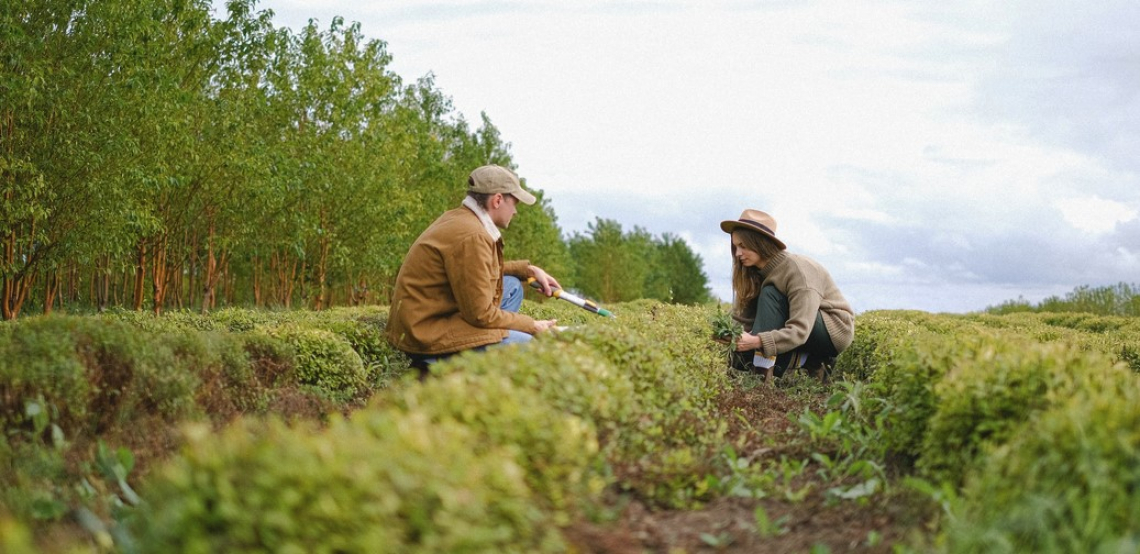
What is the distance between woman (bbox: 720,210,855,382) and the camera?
759 cm

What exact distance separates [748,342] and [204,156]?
15294 mm

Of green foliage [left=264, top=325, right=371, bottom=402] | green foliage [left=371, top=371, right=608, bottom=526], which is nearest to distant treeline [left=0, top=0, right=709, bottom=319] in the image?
green foliage [left=264, top=325, right=371, bottom=402]

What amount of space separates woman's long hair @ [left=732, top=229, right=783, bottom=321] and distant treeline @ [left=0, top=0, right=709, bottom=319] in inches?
417

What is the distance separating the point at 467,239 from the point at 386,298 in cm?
3005

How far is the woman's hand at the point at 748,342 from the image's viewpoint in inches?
299

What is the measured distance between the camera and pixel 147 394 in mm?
5355

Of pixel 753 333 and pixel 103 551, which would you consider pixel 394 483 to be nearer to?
pixel 103 551

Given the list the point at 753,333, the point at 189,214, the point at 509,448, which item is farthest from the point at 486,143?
the point at 509,448

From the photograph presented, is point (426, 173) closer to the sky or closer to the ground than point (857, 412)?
closer to the sky

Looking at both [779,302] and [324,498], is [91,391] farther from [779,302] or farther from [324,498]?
[779,302]

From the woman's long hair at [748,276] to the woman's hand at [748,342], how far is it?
0.65 m

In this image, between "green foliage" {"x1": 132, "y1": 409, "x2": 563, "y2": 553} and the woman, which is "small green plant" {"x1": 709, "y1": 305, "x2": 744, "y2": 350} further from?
"green foliage" {"x1": 132, "y1": 409, "x2": 563, "y2": 553}

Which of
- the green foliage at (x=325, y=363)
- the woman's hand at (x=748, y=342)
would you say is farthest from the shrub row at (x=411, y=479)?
the green foliage at (x=325, y=363)

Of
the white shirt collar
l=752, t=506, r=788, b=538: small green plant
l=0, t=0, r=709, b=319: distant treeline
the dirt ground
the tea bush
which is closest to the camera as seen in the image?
the dirt ground
